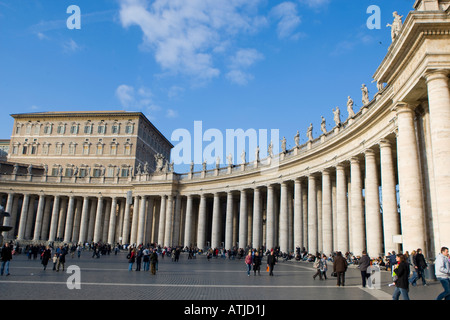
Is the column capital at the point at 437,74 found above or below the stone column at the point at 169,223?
above

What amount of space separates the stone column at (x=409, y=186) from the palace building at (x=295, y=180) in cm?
6

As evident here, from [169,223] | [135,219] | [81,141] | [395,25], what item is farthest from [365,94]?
[81,141]

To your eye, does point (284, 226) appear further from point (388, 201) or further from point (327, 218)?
point (388, 201)

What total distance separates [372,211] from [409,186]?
10367 mm

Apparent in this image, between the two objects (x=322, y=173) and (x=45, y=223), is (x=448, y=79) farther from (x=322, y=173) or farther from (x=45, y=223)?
(x=45, y=223)

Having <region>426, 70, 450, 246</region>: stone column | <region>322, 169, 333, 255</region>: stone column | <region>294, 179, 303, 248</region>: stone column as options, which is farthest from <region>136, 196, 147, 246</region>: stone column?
<region>426, 70, 450, 246</region>: stone column

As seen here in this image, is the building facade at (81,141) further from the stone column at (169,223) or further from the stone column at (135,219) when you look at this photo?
the stone column at (169,223)

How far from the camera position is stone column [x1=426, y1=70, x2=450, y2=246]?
16.2 meters

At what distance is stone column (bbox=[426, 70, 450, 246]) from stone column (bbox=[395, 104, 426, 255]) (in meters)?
1.90

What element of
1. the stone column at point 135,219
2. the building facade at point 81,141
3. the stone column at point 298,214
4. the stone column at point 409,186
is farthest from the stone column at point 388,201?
the building facade at point 81,141

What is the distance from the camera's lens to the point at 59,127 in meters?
87.3

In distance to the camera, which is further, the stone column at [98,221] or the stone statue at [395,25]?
the stone column at [98,221]

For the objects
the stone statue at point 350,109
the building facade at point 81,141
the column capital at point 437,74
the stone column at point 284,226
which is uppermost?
the building facade at point 81,141

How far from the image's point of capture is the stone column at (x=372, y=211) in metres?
28.8
